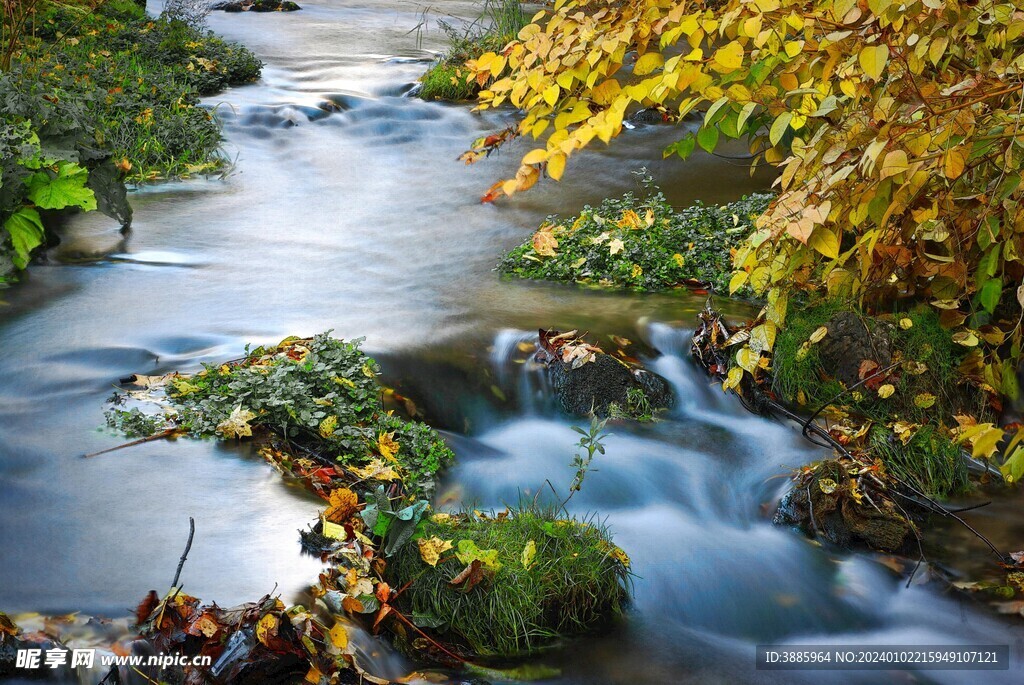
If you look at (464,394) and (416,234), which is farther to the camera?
(416,234)

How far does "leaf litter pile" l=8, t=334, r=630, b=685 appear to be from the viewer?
2.94 m

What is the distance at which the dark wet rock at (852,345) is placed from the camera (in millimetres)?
5184

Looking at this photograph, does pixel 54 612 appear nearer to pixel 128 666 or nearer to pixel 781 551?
pixel 128 666

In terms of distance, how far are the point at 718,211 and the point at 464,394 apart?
3252mm

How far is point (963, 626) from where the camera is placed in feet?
12.8

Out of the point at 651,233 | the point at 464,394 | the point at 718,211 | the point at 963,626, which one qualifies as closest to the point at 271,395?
the point at 464,394

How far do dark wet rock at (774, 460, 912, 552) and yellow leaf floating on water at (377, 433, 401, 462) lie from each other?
1.88 meters

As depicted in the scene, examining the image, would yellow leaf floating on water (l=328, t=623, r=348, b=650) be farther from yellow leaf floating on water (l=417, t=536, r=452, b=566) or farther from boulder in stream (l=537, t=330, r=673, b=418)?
boulder in stream (l=537, t=330, r=673, b=418)

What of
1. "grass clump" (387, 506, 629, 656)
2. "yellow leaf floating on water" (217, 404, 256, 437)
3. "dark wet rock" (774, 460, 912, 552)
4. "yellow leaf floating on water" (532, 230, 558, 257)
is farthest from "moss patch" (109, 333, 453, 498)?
"yellow leaf floating on water" (532, 230, 558, 257)

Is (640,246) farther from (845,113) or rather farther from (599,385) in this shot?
(845,113)

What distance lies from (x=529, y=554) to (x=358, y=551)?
2.17 ft

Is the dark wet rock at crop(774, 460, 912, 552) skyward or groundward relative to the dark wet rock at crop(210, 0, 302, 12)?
groundward

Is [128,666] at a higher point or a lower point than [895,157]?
lower

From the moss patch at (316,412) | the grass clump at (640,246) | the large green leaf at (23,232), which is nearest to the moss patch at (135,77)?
the large green leaf at (23,232)
